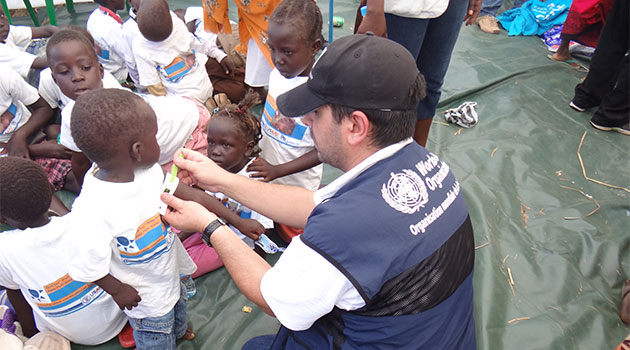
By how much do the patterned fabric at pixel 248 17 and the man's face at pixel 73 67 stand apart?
1173mm

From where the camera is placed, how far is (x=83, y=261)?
146 centimetres

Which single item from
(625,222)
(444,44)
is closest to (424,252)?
(444,44)

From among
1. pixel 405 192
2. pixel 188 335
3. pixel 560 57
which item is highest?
pixel 405 192

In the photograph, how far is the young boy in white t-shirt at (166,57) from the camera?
2977 millimetres

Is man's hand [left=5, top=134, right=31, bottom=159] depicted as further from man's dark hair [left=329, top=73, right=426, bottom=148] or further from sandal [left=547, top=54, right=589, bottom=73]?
sandal [left=547, top=54, right=589, bottom=73]

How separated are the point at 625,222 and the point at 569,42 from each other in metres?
2.78

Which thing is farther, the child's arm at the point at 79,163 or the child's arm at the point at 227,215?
the child's arm at the point at 79,163

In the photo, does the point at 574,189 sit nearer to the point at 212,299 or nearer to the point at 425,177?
the point at 425,177

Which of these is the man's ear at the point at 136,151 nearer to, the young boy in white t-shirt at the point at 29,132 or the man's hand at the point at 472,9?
the young boy in white t-shirt at the point at 29,132

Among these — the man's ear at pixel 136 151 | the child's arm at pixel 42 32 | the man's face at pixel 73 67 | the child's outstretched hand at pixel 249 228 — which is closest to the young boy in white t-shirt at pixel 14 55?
the child's arm at pixel 42 32

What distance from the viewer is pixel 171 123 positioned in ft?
8.12

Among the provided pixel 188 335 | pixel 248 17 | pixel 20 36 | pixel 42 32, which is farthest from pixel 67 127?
pixel 42 32

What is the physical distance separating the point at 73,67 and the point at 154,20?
0.87 m

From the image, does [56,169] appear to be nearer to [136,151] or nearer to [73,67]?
[73,67]
